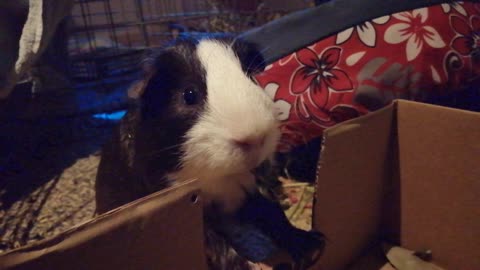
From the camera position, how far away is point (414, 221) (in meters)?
1.16

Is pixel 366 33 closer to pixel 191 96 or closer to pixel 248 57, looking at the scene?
pixel 248 57

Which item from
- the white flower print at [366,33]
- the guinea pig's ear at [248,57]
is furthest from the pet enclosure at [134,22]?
the guinea pig's ear at [248,57]

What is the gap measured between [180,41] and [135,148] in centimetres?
29

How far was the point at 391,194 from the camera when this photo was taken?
46.7 inches

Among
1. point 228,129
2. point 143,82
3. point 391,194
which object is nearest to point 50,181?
point 143,82

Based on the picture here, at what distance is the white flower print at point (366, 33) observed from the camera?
1366 millimetres

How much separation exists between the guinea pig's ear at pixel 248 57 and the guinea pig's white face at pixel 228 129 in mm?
129

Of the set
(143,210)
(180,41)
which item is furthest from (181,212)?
(180,41)

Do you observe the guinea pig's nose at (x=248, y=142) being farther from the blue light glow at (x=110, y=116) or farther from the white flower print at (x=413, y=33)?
the blue light glow at (x=110, y=116)

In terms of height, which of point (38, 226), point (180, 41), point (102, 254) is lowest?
point (38, 226)

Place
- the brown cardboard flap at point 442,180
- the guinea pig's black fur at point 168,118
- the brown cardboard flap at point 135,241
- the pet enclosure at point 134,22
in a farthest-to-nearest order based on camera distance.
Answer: the pet enclosure at point 134,22
the brown cardboard flap at point 442,180
the guinea pig's black fur at point 168,118
the brown cardboard flap at point 135,241

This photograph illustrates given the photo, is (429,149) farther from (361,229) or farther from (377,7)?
(377,7)

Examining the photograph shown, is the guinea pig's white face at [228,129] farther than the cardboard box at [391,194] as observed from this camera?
Yes

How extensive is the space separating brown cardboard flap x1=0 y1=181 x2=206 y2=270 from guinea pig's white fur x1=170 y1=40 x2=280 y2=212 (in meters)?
0.17
